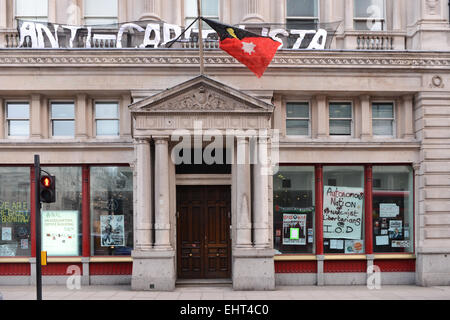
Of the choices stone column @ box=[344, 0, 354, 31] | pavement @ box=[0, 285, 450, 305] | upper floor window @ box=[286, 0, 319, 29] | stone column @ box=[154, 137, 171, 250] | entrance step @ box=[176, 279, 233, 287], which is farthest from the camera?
upper floor window @ box=[286, 0, 319, 29]

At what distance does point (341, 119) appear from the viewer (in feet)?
50.1

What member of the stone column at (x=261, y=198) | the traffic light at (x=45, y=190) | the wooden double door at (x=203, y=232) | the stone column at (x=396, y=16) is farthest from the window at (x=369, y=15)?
the traffic light at (x=45, y=190)

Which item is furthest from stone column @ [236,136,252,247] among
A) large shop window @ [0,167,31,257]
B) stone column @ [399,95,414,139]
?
large shop window @ [0,167,31,257]

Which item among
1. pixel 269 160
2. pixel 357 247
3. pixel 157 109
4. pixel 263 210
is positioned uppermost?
pixel 157 109

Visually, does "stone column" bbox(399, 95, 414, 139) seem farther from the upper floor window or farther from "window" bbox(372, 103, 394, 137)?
the upper floor window

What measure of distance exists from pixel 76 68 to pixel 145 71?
2.28 metres

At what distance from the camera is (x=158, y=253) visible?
43.9 feet

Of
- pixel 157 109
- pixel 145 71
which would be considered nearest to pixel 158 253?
pixel 157 109

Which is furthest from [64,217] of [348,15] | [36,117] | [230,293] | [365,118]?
[348,15]

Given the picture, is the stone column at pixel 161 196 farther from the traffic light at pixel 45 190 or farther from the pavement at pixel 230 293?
the traffic light at pixel 45 190

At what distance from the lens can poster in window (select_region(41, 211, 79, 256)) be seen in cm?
1461

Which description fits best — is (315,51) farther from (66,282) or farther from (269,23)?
(66,282)

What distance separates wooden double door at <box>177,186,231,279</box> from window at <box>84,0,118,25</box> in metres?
6.43

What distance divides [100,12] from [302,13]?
23.5 ft
